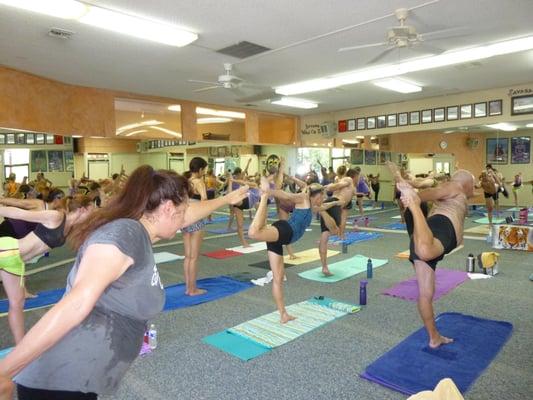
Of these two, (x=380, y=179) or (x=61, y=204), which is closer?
(x=61, y=204)

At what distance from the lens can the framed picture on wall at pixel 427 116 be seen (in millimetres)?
10156

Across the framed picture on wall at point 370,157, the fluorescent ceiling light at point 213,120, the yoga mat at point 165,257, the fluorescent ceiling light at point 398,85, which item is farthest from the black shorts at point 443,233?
the framed picture on wall at point 370,157

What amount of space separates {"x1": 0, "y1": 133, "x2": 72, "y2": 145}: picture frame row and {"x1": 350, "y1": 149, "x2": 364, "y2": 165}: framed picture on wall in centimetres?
846

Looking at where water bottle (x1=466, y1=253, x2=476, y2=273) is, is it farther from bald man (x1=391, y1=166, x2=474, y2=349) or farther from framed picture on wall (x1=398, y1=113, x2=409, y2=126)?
framed picture on wall (x1=398, y1=113, x2=409, y2=126)

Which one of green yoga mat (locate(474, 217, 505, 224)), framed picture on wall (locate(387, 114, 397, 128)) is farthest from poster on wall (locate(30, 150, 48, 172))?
green yoga mat (locate(474, 217, 505, 224))

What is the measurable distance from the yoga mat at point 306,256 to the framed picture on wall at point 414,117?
509cm

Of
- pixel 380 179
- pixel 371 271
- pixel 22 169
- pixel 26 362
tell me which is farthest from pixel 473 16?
pixel 380 179

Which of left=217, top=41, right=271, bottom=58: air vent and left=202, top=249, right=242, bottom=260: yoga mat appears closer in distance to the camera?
left=217, top=41, right=271, bottom=58: air vent

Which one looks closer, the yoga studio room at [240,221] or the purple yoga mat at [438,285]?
the yoga studio room at [240,221]

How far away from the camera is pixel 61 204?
4.13 metres

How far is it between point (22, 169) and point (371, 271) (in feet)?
21.4

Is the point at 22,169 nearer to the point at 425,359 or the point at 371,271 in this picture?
the point at 371,271

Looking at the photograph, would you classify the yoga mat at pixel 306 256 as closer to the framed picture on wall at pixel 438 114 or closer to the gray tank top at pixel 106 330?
the framed picture on wall at pixel 438 114

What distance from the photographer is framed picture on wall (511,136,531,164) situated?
13.0m
